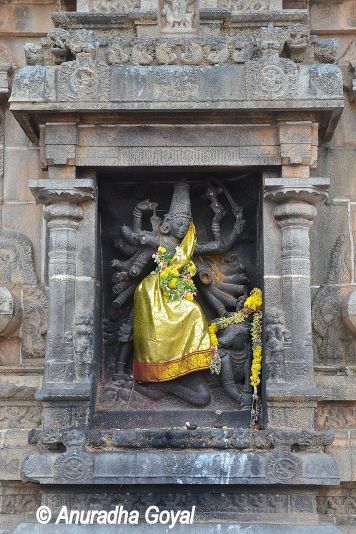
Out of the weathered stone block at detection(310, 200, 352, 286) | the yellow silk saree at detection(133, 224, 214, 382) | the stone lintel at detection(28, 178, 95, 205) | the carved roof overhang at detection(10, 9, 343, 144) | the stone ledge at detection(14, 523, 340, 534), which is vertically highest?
the carved roof overhang at detection(10, 9, 343, 144)

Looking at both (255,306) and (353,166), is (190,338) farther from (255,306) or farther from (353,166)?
(353,166)

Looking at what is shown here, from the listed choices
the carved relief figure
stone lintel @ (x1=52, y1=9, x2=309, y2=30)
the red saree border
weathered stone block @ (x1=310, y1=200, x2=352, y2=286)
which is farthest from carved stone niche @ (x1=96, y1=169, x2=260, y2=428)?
stone lintel @ (x1=52, y1=9, x2=309, y2=30)

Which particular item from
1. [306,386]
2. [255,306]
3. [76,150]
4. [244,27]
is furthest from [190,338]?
[244,27]

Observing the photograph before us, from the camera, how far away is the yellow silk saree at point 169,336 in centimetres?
968

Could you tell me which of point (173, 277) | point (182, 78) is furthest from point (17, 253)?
point (182, 78)

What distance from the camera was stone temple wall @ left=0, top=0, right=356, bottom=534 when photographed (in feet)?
31.4

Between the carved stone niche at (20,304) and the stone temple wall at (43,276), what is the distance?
11mm

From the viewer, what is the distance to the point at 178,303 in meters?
9.79

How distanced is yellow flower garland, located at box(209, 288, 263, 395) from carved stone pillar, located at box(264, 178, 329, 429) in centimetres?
50

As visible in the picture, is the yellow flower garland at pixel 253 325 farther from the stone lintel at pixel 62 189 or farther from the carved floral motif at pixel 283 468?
the stone lintel at pixel 62 189

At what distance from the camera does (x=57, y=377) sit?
30.0ft

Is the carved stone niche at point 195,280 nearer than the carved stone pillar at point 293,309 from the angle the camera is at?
No

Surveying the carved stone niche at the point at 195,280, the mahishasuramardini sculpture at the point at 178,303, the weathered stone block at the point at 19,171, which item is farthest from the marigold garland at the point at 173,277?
the weathered stone block at the point at 19,171

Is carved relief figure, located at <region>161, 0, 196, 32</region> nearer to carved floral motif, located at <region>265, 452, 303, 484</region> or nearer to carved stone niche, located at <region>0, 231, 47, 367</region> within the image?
carved stone niche, located at <region>0, 231, 47, 367</region>
